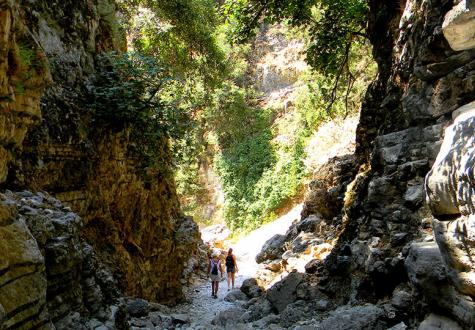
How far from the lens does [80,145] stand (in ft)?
24.0

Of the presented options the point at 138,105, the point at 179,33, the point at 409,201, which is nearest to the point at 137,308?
the point at 138,105

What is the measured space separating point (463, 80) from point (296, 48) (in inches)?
1001

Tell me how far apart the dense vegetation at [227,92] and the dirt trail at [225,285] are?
67.7 inches

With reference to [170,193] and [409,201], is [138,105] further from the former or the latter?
[409,201]

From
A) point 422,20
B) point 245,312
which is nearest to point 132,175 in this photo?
point 245,312

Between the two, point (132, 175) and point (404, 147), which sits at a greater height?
point (404, 147)

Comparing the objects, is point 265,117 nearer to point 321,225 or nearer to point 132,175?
point 321,225

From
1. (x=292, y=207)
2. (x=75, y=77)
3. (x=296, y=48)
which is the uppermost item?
(x=296, y=48)

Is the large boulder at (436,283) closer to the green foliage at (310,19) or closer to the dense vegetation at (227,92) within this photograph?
the dense vegetation at (227,92)

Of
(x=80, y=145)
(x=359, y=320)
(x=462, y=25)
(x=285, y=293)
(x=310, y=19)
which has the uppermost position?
(x=310, y=19)

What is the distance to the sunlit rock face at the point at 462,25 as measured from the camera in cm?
343

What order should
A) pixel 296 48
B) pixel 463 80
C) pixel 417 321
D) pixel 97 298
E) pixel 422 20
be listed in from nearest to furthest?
pixel 417 321 → pixel 463 80 → pixel 97 298 → pixel 422 20 → pixel 296 48

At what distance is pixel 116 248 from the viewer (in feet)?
26.8

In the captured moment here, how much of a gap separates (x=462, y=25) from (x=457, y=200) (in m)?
1.70
